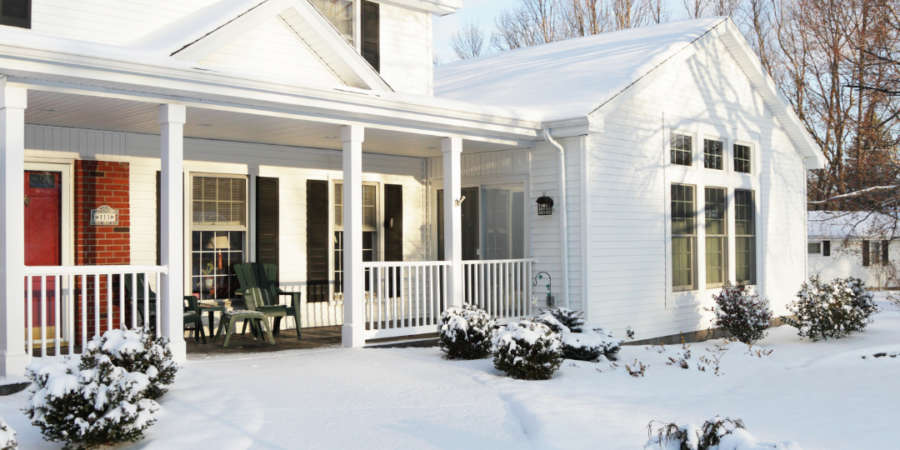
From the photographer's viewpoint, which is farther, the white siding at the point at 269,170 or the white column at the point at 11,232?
the white siding at the point at 269,170

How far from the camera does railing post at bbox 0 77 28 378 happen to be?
6074 millimetres

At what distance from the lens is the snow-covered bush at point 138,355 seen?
17.1 feet

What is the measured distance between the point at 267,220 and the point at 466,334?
11.8 feet

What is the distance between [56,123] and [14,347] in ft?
10.1

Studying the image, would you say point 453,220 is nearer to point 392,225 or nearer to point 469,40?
point 392,225

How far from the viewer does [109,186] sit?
8.75m

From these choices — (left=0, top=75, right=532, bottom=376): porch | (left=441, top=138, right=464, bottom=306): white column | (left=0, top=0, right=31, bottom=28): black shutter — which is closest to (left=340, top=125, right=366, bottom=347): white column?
(left=0, top=75, right=532, bottom=376): porch

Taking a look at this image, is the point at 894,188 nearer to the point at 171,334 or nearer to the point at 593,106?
the point at 593,106

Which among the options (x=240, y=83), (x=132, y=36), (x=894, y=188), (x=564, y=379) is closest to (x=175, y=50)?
(x=240, y=83)

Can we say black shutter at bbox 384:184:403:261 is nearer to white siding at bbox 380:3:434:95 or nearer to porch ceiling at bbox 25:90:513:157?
porch ceiling at bbox 25:90:513:157

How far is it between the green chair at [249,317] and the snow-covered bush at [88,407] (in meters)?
3.69

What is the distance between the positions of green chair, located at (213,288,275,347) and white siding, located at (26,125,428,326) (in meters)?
1.11

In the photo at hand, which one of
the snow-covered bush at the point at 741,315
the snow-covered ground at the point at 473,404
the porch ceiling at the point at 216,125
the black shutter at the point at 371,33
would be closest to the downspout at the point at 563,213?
the porch ceiling at the point at 216,125

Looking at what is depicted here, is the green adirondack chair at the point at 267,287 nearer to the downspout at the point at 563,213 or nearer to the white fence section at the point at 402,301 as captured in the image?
the white fence section at the point at 402,301
